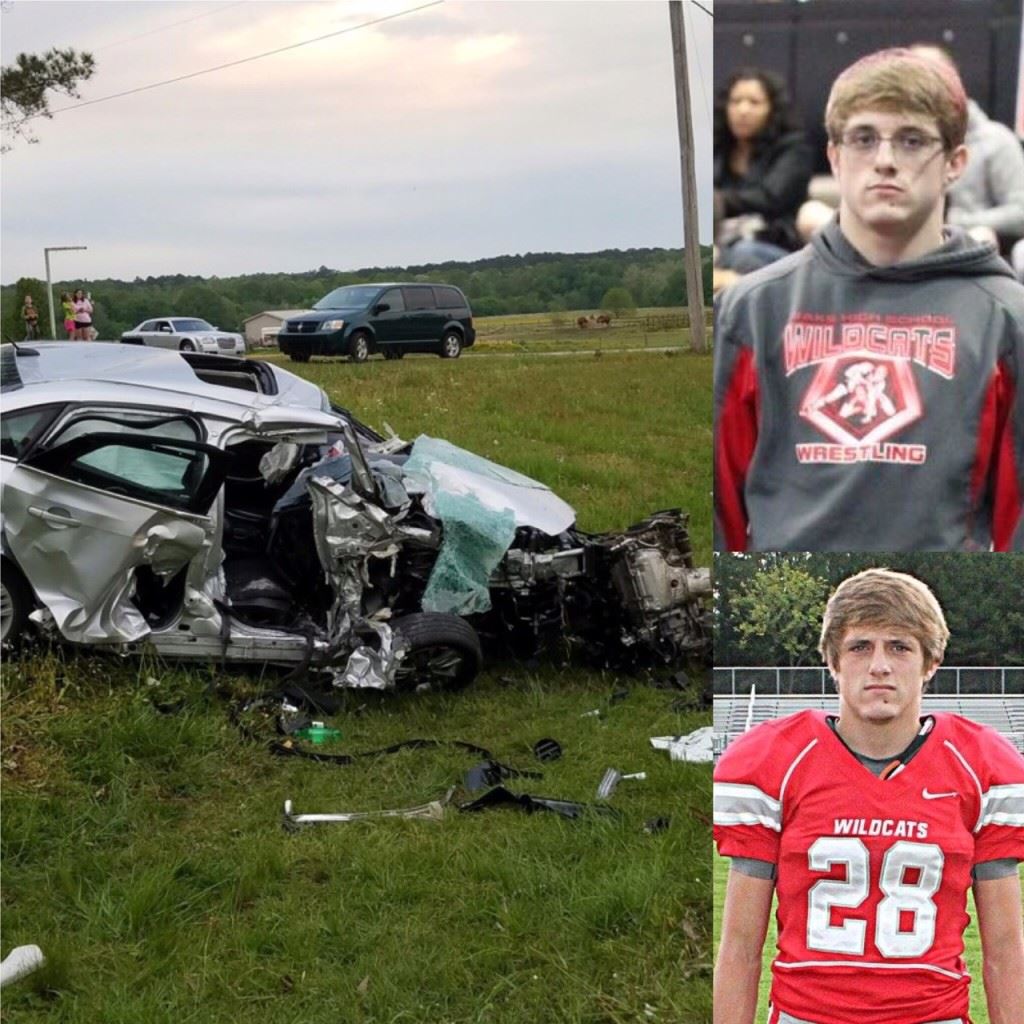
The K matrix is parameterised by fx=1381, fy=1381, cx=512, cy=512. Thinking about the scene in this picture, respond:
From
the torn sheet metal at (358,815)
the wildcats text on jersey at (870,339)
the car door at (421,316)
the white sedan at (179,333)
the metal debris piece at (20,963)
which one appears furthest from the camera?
the car door at (421,316)

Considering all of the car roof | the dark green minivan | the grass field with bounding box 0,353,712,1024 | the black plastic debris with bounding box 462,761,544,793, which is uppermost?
the car roof

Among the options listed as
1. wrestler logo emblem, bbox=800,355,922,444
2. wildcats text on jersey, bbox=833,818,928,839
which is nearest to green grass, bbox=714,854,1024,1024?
wildcats text on jersey, bbox=833,818,928,839

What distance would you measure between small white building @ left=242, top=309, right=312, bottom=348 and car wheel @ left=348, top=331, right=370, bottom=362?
0.77m

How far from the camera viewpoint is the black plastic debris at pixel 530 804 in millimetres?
5723

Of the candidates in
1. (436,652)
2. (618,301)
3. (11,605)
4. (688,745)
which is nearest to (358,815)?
(436,652)

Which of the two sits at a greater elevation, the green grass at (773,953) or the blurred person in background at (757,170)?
the blurred person in background at (757,170)

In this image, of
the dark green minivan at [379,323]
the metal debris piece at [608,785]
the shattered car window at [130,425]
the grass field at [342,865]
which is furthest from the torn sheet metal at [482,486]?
the dark green minivan at [379,323]

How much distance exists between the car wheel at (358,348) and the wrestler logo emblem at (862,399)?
1439 cm

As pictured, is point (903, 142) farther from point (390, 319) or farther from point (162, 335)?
point (390, 319)

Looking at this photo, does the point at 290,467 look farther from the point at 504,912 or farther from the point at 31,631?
the point at 504,912

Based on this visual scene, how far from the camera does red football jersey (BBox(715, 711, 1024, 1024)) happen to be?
6.38ft

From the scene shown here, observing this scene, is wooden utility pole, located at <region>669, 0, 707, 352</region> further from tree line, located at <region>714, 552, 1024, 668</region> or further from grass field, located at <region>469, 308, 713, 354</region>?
tree line, located at <region>714, 552, 1024, 668</region>

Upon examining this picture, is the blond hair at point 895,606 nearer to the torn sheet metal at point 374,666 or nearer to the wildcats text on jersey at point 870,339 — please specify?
the wildcats text on jersey at point 870,339

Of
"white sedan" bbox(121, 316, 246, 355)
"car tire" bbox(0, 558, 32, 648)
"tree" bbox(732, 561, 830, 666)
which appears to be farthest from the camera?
"white sedan" bbox(121, 316, 246, 355)
